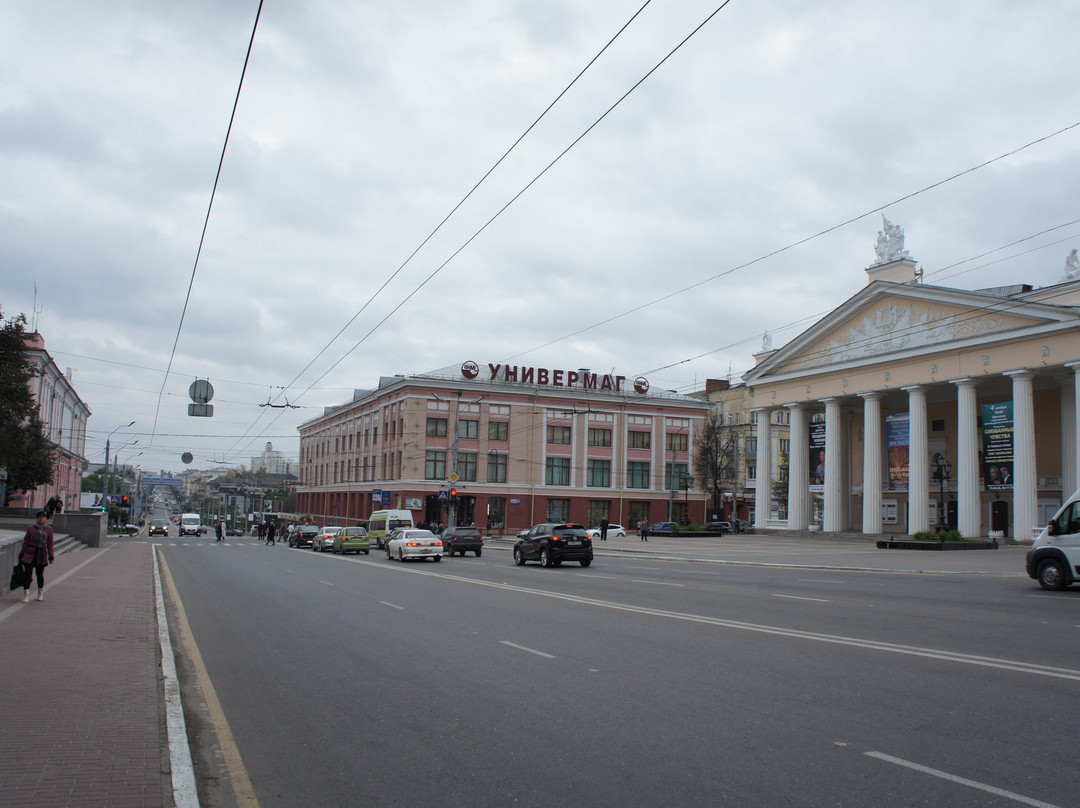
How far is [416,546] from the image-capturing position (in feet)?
108

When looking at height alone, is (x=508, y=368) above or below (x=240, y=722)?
above

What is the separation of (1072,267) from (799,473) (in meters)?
20.8

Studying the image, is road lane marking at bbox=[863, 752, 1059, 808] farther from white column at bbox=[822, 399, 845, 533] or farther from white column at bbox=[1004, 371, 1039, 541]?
white column at bbox=[822, 399, 845, 533]

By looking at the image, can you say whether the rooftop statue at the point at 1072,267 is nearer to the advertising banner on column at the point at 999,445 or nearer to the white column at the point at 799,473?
the advertising banner on column at the point at 999,445

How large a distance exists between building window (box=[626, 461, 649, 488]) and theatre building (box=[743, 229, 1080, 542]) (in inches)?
564

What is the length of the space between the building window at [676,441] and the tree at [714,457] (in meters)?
1.49

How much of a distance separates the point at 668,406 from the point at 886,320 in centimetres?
2617

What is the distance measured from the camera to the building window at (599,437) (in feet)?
236

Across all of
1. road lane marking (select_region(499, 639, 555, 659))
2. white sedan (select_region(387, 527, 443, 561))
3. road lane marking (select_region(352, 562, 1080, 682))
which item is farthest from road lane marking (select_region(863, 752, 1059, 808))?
white sedan (select_region(387, 527, 443, 561))

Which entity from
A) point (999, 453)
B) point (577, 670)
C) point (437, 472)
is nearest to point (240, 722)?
point (577, 670)

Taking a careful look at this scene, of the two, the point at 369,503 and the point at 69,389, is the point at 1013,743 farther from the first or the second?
the point at 69,389

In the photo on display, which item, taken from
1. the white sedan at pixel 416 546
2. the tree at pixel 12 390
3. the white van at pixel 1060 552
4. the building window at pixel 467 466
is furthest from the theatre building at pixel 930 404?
the tree at pixel 12 390

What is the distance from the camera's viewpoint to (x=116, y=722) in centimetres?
673

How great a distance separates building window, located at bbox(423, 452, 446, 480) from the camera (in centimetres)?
6719
